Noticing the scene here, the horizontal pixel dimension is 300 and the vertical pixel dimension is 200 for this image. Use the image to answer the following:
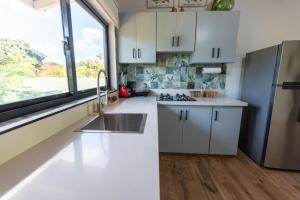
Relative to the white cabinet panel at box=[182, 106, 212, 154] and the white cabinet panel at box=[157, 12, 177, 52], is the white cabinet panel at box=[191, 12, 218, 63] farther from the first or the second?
the white cabinet panel at box=[182, 106, 212, 154]

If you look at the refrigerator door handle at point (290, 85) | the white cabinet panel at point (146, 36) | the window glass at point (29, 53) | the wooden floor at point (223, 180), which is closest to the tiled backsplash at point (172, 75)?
the white cabinet panel at point (146, 36)

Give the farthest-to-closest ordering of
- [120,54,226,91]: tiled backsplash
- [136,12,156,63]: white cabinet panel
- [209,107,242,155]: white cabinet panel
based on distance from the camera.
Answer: [120,54,226,91]: tiled backsplash → [136,12,156,63]: white cabinet panel → [209,107,242,155]: white cabinet panel

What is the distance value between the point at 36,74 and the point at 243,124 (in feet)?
9.04

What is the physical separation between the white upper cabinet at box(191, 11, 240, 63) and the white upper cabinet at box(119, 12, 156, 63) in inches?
26.8

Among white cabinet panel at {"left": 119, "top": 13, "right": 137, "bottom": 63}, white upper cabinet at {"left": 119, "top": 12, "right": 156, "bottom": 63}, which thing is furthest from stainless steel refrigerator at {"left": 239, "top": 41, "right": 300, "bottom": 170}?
white cabinet panel at {"left": 119, "top": 13, "right": 137, "bottom": 63}

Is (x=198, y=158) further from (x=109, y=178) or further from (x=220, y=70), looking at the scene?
(x=109, y=178)

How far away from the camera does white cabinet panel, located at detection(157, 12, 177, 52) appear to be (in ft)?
7.49

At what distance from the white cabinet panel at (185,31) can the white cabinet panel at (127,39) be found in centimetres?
67

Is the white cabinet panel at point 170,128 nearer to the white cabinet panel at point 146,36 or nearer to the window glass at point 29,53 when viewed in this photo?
the white cabinet panel at point 146,36

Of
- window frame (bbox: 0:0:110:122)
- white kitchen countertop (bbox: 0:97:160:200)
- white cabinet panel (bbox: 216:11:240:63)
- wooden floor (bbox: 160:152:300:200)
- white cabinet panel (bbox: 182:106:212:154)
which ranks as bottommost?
wooden floor (bbox: 160:152:300:200)

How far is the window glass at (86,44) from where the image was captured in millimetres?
1544

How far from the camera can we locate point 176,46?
2334mm

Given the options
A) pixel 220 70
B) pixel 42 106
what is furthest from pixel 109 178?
pixel 220 70

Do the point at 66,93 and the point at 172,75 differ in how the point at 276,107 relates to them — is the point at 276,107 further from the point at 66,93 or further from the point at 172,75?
the point at 66,93
